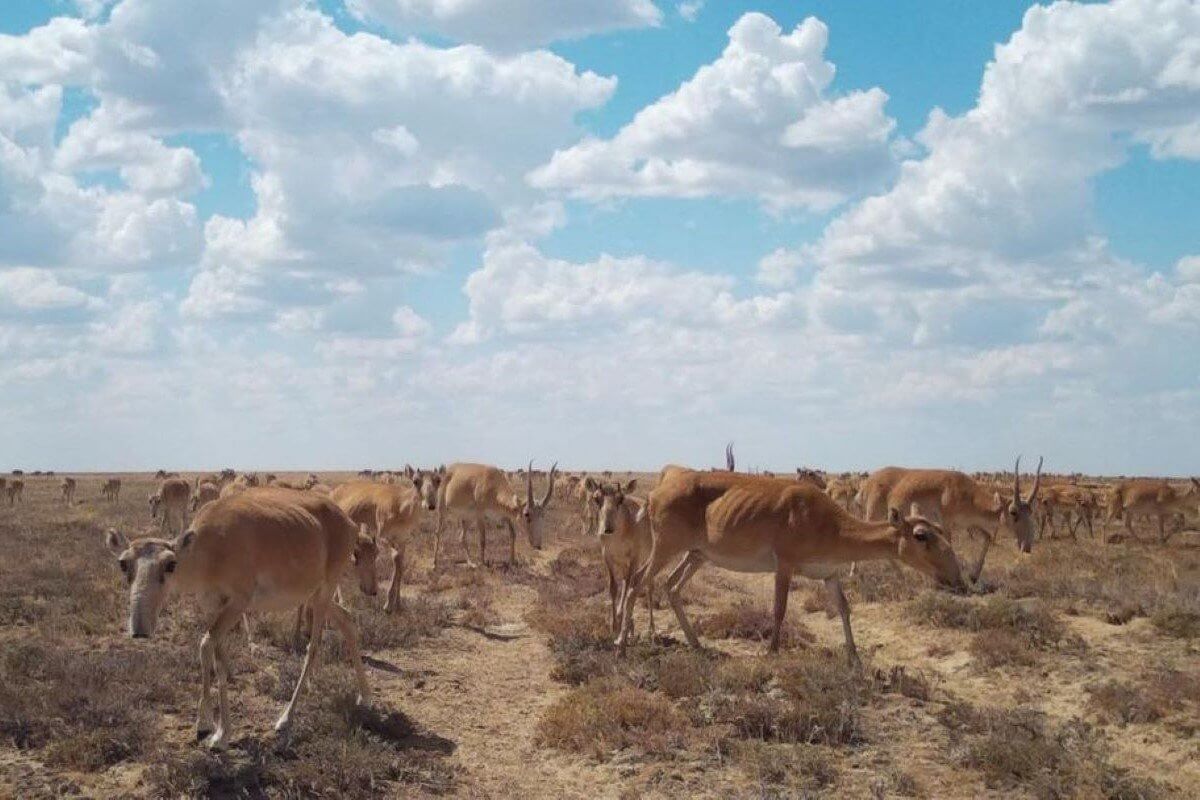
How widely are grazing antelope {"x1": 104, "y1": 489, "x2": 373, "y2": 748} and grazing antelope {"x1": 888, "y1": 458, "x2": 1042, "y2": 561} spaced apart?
16.1 meters

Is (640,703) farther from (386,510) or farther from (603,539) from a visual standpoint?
(386,510)

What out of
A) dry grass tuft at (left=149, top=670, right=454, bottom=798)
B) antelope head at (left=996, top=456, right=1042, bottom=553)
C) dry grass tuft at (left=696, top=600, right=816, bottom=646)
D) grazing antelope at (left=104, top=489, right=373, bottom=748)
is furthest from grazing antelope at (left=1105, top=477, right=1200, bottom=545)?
grazing antelope at (left=104, top=489, right=373, bottom=748)

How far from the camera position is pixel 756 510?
14.3m

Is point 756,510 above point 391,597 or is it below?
above

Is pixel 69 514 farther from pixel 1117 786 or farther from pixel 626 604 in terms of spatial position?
pixel 1117 786

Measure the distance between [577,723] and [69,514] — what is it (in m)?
40.2

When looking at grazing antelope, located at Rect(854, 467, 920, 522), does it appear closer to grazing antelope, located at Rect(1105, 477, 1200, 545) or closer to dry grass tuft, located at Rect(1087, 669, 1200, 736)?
dry grass tuft, located at Rect(1087, 669, 1200, 736)

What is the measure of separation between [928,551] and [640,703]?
507 centimetres

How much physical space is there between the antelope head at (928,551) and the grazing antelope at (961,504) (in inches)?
379

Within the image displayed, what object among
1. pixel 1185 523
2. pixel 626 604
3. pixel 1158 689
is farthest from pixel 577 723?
pixel 1185 523

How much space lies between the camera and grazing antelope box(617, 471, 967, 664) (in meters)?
13.5

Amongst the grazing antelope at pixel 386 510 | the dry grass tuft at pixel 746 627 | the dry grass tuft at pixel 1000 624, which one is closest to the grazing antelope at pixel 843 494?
the dry grass tuft at pixel 1000 624

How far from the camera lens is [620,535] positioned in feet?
55.1

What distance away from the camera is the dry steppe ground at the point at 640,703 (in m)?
8.91
